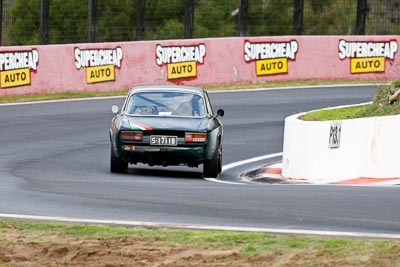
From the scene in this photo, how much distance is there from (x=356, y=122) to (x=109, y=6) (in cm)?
1913

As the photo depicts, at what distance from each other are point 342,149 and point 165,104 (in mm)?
3425

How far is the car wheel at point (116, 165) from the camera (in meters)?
17.4

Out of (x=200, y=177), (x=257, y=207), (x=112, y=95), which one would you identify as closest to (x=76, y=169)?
(x=200, y=177)

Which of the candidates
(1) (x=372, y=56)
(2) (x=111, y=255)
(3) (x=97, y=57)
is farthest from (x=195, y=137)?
(1) (x=372, y=56)

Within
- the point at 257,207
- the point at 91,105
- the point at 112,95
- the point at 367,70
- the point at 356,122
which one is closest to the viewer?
the point at 257,207

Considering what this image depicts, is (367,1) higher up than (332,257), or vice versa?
(367,1)

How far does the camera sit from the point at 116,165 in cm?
1755

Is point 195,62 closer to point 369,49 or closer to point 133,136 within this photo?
point 369,49

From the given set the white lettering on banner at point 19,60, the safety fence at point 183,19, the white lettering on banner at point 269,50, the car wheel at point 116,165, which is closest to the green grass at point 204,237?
the car wheel at point 116,165

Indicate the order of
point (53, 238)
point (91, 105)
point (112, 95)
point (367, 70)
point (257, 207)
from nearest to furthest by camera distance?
point (53, 238)
point (257, 207)
point (91, 105)
point (112, 95)
point (367, 70)

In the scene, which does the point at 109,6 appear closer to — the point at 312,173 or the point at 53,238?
the point at 312,173

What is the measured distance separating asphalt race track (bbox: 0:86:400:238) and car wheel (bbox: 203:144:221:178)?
0.30 m

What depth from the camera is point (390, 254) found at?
348 inches

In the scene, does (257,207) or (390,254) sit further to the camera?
(257,207)
